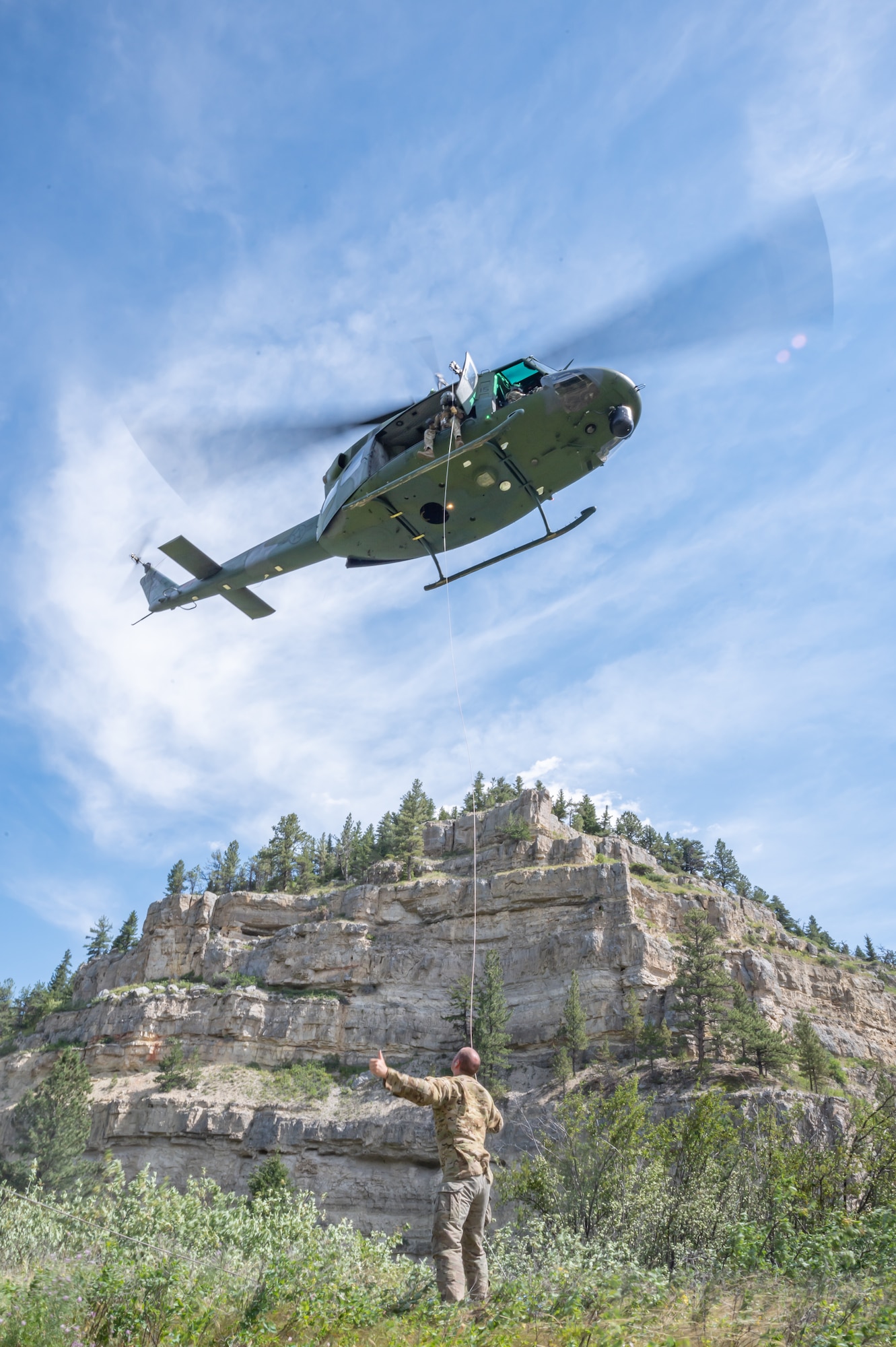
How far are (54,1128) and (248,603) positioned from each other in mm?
33130

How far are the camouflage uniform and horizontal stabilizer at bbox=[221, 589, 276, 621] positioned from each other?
13.2 meters

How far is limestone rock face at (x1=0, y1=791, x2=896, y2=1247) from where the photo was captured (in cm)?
4238

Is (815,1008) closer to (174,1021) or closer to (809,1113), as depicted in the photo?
(809,1113)

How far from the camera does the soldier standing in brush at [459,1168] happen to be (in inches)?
229

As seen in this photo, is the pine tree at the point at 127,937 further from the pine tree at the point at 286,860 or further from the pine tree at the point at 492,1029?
the pine tree at the point at 492,1029

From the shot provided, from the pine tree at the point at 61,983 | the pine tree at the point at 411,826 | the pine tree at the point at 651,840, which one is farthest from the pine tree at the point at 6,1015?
the pine tree at the point at 651,840

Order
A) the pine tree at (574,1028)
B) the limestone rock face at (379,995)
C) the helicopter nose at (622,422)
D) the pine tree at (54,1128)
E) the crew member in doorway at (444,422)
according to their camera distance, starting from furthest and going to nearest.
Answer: the pine tree at (574,1028)
the limestone rock face at (379,995)
the pine tree at (54,1128)
the crew member in doorway at (444,422)
the helicopter nose at (622,422)

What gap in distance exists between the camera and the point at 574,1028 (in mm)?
43688

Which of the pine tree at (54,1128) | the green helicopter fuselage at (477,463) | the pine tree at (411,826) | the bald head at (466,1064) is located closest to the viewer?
the bald head at (466,1064)

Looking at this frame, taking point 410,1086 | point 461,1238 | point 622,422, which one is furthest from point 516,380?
point 461,1238

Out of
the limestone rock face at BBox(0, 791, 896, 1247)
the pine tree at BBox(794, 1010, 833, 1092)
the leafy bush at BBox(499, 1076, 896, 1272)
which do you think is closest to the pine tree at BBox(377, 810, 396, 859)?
the limestone rock face at BBox(0, 791, 896, 1247)

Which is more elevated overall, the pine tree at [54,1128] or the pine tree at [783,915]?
the pine tree at [783,915]

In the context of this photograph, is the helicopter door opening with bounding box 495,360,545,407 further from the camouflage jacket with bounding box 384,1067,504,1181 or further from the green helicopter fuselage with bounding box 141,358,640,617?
the camouflage jacket with bounding box 384,1067,504,1181

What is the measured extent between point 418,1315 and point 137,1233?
5.41 metres
